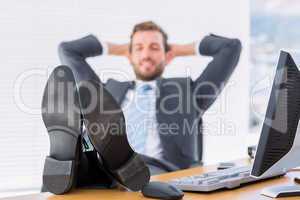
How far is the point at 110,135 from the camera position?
115 cm

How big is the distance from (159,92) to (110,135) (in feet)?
5.35

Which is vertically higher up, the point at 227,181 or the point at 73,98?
the point at 73,98

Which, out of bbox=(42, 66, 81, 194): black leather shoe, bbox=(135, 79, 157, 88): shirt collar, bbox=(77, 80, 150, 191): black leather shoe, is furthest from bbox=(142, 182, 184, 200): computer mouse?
bbox=(135, 79, 157, 88): shirt collar

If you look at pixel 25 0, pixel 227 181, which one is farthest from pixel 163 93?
pixel 227 181

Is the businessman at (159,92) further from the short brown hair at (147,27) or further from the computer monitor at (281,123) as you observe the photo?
the computer monitor at (281,123)

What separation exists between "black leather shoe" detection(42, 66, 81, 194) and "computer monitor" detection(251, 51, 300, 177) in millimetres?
509

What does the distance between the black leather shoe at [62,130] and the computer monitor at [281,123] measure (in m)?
0.51

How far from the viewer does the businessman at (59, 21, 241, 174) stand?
8.89ft

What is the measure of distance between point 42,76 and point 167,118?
842mm

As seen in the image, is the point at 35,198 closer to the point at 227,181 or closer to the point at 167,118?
the point at 227,181

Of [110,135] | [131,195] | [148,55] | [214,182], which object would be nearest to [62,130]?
[110,135]

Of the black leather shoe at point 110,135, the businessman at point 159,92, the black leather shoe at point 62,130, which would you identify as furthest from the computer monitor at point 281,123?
the businessman at point 159,92

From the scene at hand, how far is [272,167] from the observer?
3.84 ft

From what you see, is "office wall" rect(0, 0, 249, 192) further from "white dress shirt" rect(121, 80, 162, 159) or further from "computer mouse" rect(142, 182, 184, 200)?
"computer mouse" rect(142, 182, 184, 200)
